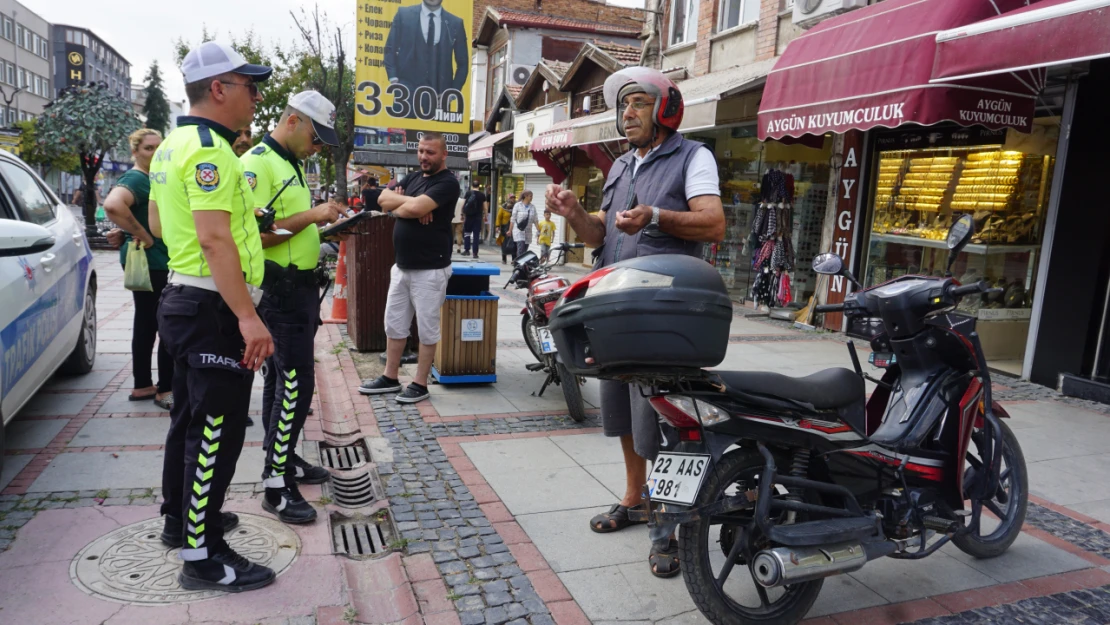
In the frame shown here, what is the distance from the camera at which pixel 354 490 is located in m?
4.11

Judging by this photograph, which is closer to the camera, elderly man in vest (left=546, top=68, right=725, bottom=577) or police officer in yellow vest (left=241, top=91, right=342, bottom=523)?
elderly man in vest (left=546, top=68, right=725, bottom=577)

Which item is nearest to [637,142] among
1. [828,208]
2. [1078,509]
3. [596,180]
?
[1078,509]

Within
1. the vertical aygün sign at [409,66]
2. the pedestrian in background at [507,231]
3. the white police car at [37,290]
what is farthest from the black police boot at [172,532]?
the pedestrian in background at [507,231]

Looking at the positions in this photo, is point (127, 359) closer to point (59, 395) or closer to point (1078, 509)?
point (59, 395)

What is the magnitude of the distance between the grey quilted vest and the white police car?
287 cm

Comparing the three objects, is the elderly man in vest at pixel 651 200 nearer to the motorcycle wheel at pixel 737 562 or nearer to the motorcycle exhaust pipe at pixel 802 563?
the motorcycle wheel at pixel 737 562

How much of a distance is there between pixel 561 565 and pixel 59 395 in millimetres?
4241

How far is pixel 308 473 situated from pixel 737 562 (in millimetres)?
2483

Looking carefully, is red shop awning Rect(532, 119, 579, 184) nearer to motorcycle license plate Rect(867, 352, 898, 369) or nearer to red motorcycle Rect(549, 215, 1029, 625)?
motorcycle license plate Rect(867, 352, 898, 369)

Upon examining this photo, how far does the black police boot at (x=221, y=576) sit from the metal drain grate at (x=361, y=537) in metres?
0.48

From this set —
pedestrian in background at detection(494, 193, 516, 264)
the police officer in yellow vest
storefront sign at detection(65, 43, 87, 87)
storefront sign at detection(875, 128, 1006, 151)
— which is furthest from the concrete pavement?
storefront sign at detection(65, 43, 87, 87)

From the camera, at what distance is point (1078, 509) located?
162 inches

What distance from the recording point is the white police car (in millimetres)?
3645

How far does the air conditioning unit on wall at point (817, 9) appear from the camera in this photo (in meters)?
8.67
